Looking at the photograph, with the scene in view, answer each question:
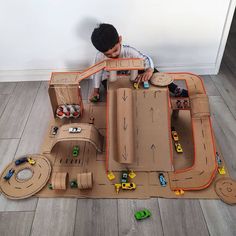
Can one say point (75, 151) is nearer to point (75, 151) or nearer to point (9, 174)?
point (75, 151)

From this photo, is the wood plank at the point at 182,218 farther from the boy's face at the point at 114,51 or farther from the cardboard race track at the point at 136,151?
the boy's face at the point at 114,51

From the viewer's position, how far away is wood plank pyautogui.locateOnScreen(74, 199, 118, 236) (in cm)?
90

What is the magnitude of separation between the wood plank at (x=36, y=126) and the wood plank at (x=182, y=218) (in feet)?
2.20

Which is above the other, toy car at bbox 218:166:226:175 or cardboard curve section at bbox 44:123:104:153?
cardboard curve section at bbox 44:123:104:153

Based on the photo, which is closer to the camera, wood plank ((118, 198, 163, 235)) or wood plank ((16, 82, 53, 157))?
wood plank ((118, 198, 163, 235))

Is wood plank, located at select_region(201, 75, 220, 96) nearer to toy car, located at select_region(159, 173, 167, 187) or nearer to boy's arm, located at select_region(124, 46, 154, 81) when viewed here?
boy's arm, located at select_region(124, 46, 154, 81)

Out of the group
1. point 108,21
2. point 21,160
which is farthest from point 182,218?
point 108,21

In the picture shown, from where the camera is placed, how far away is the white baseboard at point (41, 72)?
165 cm

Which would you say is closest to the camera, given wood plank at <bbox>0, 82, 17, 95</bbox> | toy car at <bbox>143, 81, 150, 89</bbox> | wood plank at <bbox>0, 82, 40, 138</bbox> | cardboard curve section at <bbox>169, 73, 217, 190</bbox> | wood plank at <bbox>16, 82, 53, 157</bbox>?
cardboard curve section at <bbox>169, 73, 217, 190</bbox>

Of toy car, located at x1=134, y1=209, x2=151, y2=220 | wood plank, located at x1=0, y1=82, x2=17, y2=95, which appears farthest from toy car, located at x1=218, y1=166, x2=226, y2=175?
wood plank, located at x1=0, y1=82, x2=17, y2=95

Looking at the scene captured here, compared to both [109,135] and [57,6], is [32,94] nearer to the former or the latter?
[57,6]

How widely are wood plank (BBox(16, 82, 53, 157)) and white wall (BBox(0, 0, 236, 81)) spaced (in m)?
0.27

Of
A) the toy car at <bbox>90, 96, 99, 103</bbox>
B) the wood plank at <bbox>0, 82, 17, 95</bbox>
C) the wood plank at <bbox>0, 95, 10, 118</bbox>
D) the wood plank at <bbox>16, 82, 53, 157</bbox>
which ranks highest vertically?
the toy car at <bbox>90, 96, 99, 103</bbox>

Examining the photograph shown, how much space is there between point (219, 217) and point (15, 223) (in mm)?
793
